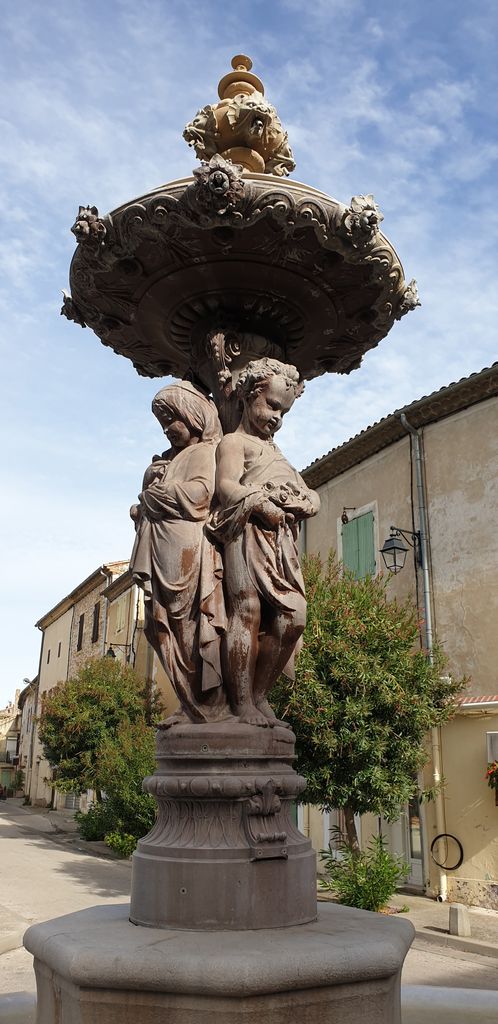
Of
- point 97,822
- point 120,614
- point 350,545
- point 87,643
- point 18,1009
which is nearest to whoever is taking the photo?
point 18,1009

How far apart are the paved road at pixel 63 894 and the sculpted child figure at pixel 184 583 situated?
4845 mm

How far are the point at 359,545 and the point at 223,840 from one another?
14008mm

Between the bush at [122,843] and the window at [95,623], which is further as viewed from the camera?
the window at [95,623]

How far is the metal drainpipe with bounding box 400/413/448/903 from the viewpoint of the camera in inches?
514

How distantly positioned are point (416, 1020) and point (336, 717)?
7132mm

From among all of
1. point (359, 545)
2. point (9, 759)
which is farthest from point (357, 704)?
point (9, 759)

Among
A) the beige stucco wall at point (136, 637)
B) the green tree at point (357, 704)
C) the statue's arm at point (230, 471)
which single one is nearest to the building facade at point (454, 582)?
the green tree at point (357, 704)

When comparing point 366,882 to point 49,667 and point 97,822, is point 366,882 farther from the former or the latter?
point 49,667

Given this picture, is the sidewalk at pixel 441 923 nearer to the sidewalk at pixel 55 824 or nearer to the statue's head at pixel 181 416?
the sidewalk at pixel 55 824

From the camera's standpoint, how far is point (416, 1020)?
12.2 feet

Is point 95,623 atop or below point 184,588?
atop

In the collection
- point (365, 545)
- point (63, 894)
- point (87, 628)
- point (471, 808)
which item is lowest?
point (63, 894)

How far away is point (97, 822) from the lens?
66.4 feet

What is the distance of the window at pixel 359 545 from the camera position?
16.5m
